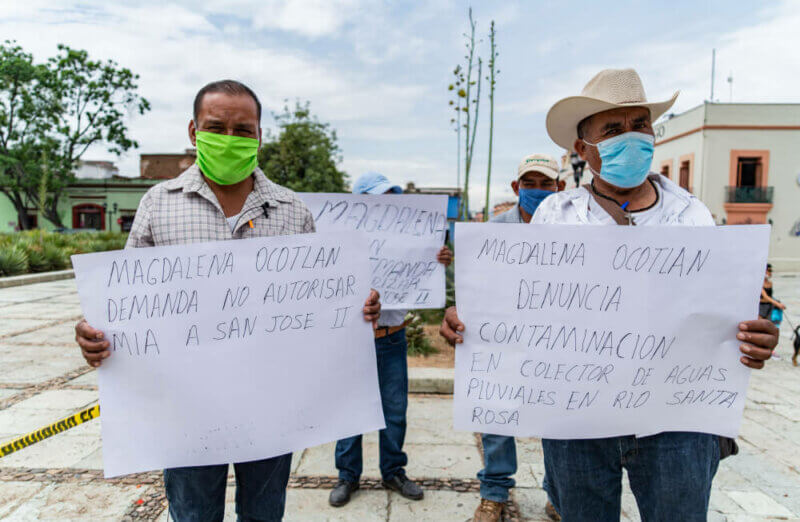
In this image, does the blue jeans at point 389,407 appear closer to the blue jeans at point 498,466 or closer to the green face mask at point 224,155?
the blue jeans at point 498,466

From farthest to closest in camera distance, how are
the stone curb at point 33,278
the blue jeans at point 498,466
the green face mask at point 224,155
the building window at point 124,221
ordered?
the building window at point 124,221
the stone curb at point 33,278
the blue jeans at point 498,466
the green face mask at point 224,155

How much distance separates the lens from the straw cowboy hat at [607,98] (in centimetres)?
176

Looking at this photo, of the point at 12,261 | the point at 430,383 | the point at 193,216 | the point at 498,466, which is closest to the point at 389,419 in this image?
the point at 498,466

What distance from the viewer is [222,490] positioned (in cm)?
188

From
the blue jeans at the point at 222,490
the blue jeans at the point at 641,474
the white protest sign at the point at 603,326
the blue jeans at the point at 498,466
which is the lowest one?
the blue jeans at the point at 498,466

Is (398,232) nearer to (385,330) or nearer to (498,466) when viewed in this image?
(385,330)

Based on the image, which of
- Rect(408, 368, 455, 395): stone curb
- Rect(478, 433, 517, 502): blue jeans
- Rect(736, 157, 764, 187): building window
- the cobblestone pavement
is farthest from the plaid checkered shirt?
Rect(736, 157, 764, 187): building window

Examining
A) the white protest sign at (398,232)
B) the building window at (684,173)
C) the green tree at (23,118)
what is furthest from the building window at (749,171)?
the green tree at (23,118)

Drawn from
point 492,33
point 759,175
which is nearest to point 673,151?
point 759,175

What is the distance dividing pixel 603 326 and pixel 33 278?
15644 mm

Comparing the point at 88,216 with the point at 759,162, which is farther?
the point at 88,216

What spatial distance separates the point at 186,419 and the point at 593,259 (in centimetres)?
146

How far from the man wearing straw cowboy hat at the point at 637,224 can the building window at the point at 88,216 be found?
156 feet

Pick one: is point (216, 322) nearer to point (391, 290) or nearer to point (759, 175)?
point (391, 290)
